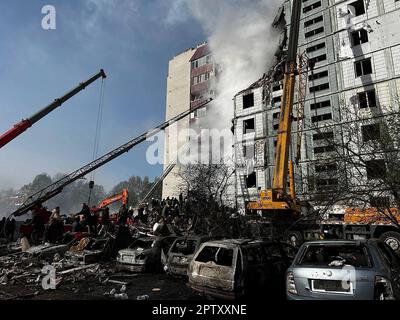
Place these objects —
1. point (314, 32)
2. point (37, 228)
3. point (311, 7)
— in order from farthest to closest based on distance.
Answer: point (311, 7) < point (314, 32) < point (37, 228)

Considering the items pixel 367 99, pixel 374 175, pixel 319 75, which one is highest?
pixel 319 75

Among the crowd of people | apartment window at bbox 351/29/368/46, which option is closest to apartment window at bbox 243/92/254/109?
apartment window at bbox 351/29/368/46

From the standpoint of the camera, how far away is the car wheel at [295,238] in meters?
15.6

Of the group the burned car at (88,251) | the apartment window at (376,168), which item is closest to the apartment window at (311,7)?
the apartment window at (376,168)

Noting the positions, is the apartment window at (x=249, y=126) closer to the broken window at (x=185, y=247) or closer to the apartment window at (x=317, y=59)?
the apartment window at (x=317, y=59)

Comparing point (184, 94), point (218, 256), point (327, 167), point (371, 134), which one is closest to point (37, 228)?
point (218, 256)

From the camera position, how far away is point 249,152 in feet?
108

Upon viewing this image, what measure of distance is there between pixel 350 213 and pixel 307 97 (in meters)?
17.6

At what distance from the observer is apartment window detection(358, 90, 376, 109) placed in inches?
1022

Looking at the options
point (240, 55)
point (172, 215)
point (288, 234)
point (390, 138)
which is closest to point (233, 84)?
point (240, 55)

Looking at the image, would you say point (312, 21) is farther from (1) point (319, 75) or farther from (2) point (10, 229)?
(2) point (10, 229)

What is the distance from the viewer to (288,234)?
16094 mm

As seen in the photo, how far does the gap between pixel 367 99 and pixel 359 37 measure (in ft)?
20.1

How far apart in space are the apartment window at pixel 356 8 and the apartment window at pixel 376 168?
24.9m
